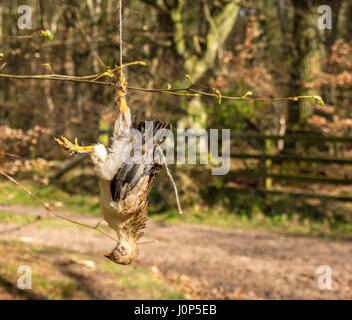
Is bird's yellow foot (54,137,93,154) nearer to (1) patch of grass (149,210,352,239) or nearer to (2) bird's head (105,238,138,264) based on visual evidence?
(2) bird's head (105,238,138,264)

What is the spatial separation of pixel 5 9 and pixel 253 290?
47.3 feet

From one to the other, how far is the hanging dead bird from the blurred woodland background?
224 inches

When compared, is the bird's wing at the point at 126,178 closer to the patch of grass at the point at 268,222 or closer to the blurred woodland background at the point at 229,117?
the blurred woodland background at the point at 229,117

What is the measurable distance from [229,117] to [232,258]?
449 cm

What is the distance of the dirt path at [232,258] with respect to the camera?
549 cm

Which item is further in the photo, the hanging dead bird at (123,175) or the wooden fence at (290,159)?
the wooden fence at (290,159)

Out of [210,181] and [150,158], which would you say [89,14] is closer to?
[210,181]

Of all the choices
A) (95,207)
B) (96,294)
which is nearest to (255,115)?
(95,207)

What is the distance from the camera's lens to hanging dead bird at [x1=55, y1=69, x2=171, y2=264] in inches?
51.8

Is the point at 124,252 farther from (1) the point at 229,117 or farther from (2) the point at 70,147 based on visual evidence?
(1) the point at 229,117

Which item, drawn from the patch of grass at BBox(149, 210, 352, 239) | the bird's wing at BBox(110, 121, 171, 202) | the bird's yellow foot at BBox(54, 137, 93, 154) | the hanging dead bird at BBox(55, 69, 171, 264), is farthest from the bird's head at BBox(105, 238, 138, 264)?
the patch of grass at BBox(149, 210, 352, 239)

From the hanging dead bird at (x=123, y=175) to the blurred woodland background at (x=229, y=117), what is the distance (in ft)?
18.6

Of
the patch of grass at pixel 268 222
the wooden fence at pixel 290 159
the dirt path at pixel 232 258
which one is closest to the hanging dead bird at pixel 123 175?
the dirt path at pixel 232 258

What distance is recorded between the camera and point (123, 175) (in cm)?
131
